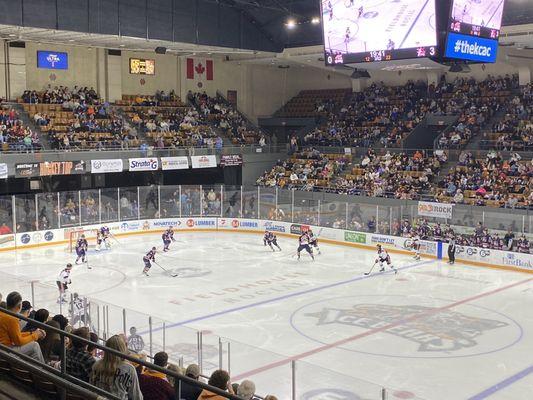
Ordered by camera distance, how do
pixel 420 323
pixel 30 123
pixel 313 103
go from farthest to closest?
pixel 313 103
pixel 30 123
pixel 420 323

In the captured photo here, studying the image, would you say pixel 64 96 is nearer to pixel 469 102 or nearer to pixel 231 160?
pixel 231 160

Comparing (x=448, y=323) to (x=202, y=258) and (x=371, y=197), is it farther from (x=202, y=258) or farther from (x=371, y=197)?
(x=371, y=197)

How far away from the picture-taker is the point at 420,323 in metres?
15.7

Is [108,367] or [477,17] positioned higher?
[477,17]

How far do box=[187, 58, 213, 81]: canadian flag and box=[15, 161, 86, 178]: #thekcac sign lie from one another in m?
13.6

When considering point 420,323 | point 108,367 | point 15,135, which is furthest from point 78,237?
point 108,367

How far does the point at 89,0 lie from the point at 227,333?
18759mm

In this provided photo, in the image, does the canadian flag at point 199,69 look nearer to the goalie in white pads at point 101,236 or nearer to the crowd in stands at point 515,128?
the goalie in white pads at point 101,236

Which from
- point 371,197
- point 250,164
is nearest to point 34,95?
point 250,164

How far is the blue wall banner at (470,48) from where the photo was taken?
740 inches

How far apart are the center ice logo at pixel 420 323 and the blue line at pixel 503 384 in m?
1.67

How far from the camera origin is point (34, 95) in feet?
107

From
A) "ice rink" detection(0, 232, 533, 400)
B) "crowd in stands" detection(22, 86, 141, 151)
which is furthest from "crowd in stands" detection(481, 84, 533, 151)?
"crowd in stands" detection(22, 86, 141, 151)

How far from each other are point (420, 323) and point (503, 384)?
4.12m
